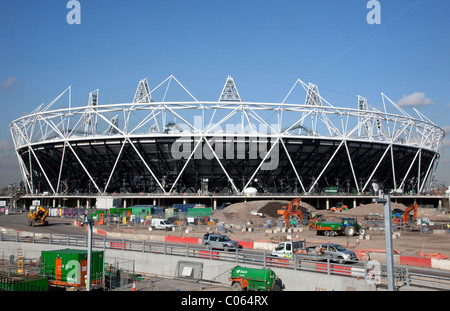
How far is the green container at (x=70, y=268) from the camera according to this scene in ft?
67.1

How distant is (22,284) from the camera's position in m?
17.1

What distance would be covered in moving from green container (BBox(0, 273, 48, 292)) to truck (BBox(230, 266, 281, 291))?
829cm

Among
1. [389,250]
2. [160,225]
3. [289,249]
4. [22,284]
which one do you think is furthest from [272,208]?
[389,250]

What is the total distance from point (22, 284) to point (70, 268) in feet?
11.5

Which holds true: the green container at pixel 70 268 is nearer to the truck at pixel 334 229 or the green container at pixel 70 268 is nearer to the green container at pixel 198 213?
the truck at pixel 334 229

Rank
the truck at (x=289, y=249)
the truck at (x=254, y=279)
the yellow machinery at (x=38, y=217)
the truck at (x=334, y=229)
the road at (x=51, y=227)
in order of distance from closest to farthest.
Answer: the truck at (x=254, y=279)
the truck at (x=289, y=249)
the truck at (x=334, y=229)
the road at (x=51, y=227)
the yellow machinery at (x=38, y=217)

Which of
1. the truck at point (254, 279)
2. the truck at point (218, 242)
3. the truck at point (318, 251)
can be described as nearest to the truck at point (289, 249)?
the truck at point (318, 251)

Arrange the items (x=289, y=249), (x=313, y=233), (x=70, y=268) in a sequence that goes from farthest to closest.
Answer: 1. (x=313, y=233)
2. (x=289, y=249)
3. (x=70, y=268)

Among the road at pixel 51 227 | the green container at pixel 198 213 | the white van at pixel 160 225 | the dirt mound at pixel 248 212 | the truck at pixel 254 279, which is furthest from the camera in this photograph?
the green container at pixel 198 213

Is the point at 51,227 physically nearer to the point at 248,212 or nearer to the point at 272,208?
the point at 248,212

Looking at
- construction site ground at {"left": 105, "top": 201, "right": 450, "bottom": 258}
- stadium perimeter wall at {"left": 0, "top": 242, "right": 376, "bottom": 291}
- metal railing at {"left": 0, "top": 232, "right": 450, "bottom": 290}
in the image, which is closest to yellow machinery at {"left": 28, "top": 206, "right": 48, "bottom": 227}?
construction site ground at {"left": 105, "top": 201, "right": 450, "bottom": 258}

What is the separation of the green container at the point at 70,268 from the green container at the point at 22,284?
2.31 metres
